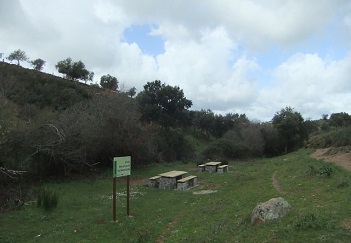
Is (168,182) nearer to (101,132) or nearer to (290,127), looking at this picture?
(101,132)

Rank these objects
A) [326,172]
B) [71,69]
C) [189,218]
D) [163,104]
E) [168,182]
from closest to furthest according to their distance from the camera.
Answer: [189,218] → [326,172] → [168,182] → [163,104] → [71,69]

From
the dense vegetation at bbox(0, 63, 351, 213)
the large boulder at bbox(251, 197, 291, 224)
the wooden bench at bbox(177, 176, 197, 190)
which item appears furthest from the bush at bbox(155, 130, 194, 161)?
the large boulder at bbox(251, 197, 291, 224)

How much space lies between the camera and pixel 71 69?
58.9 meters

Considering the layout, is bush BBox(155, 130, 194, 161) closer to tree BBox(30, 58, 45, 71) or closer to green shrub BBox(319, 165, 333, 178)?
green shrub BBox(319, 165, 333, 178)

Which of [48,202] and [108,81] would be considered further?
[108,81]

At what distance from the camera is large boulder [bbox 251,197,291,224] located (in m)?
7.18

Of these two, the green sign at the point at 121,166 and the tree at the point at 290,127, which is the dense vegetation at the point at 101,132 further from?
the green sign at the point at 121,166

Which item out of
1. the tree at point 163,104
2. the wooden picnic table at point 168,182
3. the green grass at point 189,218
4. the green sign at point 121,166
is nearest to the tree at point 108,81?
the tree at point 163,104

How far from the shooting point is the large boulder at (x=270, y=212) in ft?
23.6

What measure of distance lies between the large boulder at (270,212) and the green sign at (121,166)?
496cm

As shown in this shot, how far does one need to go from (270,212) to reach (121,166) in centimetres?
549

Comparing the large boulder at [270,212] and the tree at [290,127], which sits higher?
the tree at [290,127]

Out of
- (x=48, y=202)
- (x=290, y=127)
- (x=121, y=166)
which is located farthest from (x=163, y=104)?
(x=121, y=166)

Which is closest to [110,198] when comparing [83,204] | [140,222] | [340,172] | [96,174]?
[83,204]
